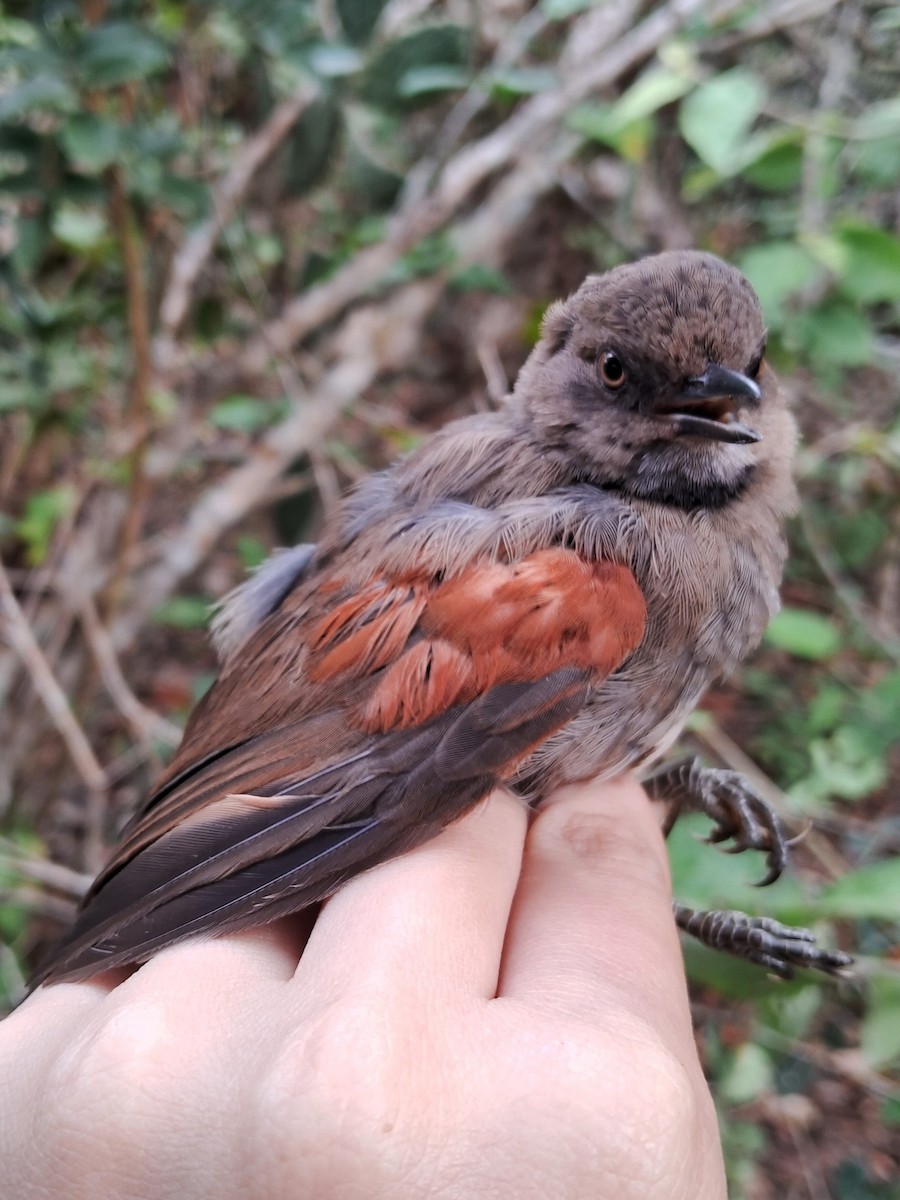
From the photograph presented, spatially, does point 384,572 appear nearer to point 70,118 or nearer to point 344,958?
point 344,958

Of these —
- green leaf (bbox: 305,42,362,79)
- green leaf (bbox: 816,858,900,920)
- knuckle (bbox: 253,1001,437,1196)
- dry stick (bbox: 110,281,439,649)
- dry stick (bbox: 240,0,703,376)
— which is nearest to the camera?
knuckle (bbox: 253,1001,437,1196)

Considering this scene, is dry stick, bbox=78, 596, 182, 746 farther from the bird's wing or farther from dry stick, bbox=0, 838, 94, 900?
the bird's wing

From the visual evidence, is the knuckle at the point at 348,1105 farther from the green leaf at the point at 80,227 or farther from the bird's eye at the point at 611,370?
the green leaf at the point at 80,227

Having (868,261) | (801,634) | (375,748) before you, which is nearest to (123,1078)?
(375,748)

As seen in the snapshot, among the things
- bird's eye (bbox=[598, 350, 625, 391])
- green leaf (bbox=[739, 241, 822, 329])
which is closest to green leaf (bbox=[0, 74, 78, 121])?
bird's eye (bbox=[598, 350, 625, 391])

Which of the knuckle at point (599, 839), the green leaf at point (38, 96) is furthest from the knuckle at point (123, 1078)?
the green leaf at point (38, 96)

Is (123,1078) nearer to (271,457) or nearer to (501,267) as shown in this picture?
(271,457)
